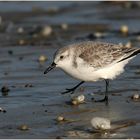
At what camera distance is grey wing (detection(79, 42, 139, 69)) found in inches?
448

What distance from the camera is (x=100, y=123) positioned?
909 centimetres

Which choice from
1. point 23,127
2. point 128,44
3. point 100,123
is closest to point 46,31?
point 128,44

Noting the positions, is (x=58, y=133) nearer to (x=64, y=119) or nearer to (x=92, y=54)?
(x=64, y=119)

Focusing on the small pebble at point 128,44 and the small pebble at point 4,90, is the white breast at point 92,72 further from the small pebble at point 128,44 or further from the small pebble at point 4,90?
the small pebble at point 128,44

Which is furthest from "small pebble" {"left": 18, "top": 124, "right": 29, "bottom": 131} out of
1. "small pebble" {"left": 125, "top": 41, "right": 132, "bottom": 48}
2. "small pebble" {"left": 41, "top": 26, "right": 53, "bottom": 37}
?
"small pebble" {"left": 41, "top": 26, "right": 53, "bottom": 37}

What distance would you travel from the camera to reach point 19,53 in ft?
52.7

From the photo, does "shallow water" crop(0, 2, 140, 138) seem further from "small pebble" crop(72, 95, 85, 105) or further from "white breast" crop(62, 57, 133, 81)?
"white breast" crop(62, 57, 133, 81)

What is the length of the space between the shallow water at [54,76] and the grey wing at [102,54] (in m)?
0.61

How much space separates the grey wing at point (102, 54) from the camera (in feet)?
37.3

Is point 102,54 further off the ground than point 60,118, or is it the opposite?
point 102,54

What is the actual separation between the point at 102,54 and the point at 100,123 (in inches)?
105

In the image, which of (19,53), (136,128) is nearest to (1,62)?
(19,53)

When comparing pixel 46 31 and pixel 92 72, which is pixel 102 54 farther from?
pixel 46 31

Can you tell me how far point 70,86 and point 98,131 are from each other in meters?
3.42
